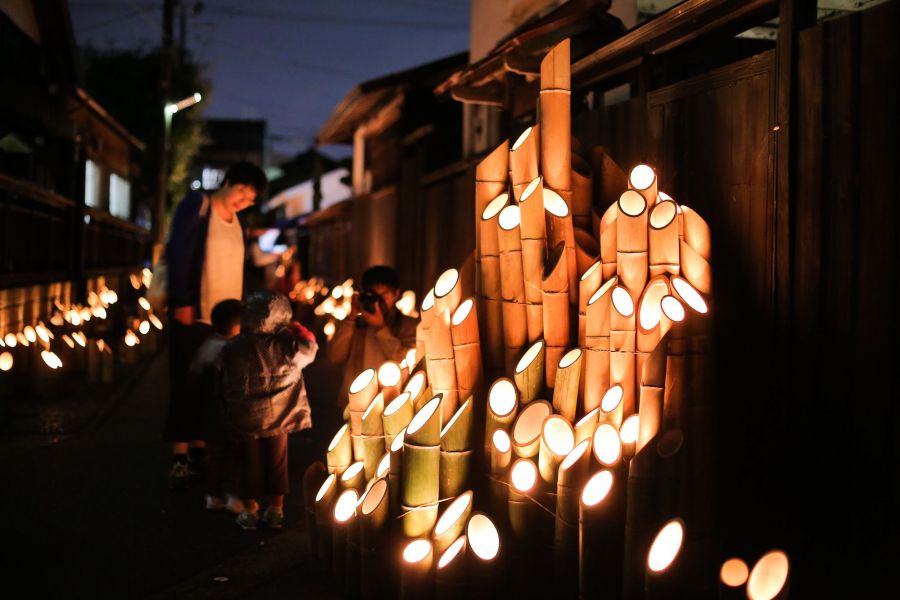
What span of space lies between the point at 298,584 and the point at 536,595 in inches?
57.0

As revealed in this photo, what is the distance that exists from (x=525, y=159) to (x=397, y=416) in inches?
58.1

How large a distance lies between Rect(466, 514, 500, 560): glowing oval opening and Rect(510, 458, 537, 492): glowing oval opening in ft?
0.72

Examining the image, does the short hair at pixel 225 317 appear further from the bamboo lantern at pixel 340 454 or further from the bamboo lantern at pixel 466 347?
the bamboo lantern at pixel 466 347

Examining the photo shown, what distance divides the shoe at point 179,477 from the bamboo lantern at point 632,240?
4.20 metres

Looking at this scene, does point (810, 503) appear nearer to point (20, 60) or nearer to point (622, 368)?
point (622, 368)

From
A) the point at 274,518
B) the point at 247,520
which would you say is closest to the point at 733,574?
the point at 274,518

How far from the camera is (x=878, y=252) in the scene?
346cm

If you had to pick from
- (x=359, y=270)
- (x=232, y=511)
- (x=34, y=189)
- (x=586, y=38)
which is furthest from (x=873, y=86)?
(x=359, y=270)

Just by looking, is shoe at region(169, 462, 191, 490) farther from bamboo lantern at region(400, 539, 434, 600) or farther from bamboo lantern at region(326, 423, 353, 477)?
bamboo lantern at region(400, 539, 434, 600)

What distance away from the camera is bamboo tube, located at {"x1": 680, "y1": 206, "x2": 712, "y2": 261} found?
3.63m

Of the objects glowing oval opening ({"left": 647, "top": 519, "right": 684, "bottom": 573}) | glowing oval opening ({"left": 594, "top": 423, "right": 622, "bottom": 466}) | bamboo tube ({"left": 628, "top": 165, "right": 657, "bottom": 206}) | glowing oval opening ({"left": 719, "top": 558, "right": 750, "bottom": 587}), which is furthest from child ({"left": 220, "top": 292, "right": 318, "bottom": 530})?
glowing oval opening ({"left": 719, "top": 558, "right": 750, "bottom": 587})

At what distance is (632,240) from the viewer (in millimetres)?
3605

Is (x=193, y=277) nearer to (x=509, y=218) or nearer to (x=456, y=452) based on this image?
(x=509, y=218)

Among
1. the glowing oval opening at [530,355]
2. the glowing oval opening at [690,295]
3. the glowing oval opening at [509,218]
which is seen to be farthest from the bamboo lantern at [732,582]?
the glowing oval opening at [509,218]
